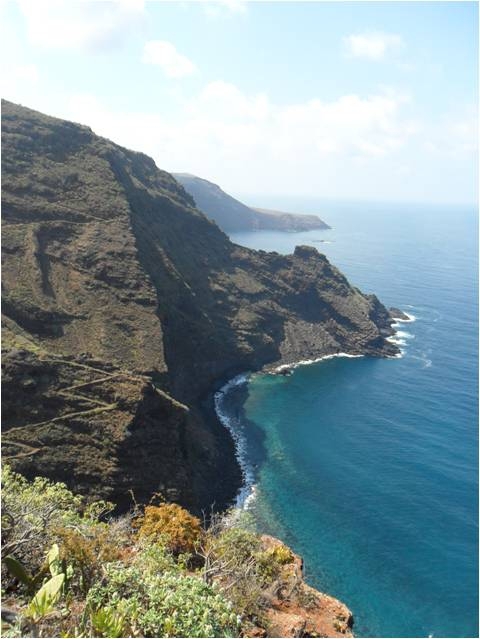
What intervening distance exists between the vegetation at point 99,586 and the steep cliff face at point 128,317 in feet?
98.0

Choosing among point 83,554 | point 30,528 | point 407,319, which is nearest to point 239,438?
point 30,528

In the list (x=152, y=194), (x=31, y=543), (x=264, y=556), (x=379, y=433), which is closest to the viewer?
(x=31, y=543)

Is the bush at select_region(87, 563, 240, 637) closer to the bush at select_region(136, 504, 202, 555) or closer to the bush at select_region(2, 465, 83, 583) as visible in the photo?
the bush at select_region(2, 465, 83, 583)

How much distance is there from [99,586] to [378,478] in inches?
2348

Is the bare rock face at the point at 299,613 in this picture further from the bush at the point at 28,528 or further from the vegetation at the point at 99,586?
the bush at the point at 28,528

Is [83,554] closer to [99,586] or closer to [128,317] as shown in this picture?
[99,586]

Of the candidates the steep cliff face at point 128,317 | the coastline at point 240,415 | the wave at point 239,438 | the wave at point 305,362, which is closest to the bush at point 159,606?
the steep cliff face at point 128,317

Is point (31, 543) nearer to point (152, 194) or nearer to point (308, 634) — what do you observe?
point (308, 634)

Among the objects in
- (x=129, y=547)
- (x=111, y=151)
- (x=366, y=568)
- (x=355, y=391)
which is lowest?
(x=366, y=568)

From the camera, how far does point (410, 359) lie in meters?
114

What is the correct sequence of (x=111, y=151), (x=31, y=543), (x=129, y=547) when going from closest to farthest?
1. (x=31, y=543)
2. (x=129, y=547)
3. (x=111, y=151)

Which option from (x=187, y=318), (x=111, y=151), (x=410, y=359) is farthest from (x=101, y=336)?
(x=410, y=359)

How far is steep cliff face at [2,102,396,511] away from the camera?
5553 cm

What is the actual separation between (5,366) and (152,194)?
2933 inches
